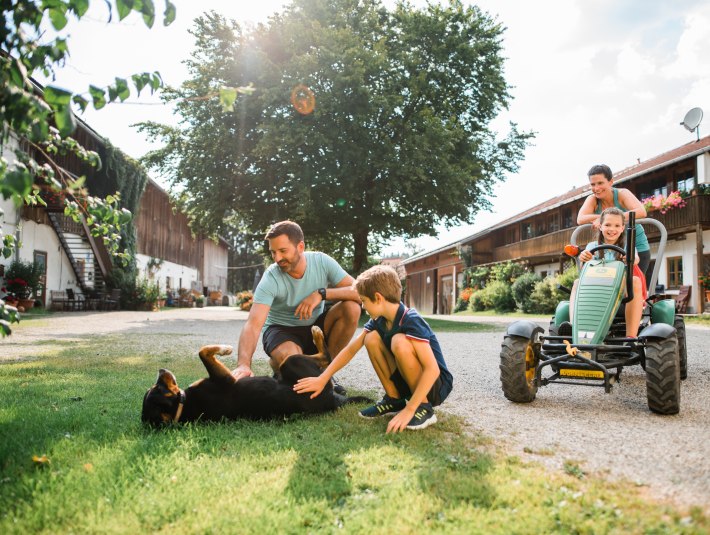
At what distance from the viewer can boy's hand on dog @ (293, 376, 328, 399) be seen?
3328 millimetres

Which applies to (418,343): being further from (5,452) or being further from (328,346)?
(5,452)

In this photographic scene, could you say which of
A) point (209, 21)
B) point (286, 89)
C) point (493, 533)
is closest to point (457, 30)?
point (286, 89)

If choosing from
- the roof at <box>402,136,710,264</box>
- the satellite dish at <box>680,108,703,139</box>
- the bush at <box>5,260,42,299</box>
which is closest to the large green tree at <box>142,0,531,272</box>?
the roof at <box>402,136,710,264</box>

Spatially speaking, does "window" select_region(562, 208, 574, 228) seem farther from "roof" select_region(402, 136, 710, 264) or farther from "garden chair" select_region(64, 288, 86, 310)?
"garden chair" select_region(64, 288, 86, 310)

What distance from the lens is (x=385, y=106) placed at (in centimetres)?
1594

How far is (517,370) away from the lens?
3988mm

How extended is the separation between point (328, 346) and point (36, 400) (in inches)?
82.8

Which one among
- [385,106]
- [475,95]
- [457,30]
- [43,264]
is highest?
[457,30]

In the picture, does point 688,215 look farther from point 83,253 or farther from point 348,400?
point 83,253

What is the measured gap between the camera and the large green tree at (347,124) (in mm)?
16047

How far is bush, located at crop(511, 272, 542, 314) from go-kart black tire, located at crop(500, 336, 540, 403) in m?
18.7

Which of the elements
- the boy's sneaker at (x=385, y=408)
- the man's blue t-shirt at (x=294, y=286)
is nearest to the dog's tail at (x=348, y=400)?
the boy's sneaker at (x=385, y=408)

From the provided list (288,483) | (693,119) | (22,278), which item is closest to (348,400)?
(288,483)

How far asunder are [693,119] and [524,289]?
9831mm
